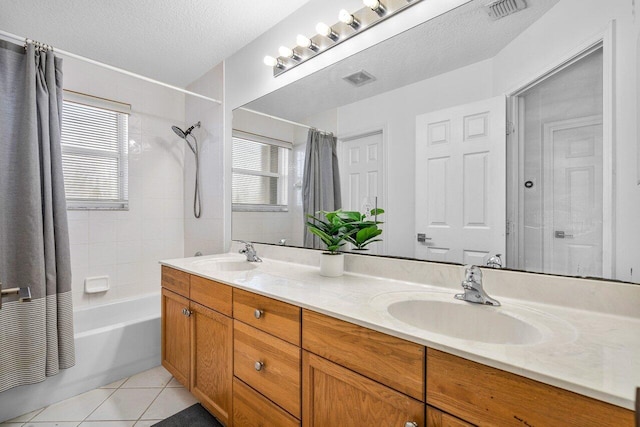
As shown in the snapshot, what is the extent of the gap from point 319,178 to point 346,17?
836 mm

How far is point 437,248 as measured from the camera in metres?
1.24

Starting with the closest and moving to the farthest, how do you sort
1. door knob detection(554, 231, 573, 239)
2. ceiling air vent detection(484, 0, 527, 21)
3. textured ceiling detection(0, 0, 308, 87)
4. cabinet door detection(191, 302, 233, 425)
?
door knob detection(554, 231, 573, 239), ceiling air vent detection(484, 0, 527, 21), cabinet door detection(191, 302, 233, 425), textured ceiling detection(0, 0, 308, 87)

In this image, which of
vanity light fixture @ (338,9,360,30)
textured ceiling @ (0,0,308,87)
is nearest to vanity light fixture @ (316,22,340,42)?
vanity light fixture @ (338,9,360,30)

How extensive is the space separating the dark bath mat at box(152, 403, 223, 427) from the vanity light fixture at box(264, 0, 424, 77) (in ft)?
6.91

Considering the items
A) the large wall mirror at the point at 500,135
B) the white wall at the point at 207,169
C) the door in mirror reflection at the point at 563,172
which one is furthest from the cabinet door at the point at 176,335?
the door in mirror reflection at the point at 563,172

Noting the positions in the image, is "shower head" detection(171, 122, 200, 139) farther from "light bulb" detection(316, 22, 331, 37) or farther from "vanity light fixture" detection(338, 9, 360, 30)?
"vanity light fixture" detection(338, 9, 360, 30)

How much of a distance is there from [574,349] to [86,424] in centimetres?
220

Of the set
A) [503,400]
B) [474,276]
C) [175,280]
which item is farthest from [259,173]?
[503,400]

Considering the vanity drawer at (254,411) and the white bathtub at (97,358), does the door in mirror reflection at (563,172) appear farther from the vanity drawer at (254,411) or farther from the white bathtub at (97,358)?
the white bathtub at (97,358)

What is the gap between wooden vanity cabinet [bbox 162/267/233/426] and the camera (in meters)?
1.37

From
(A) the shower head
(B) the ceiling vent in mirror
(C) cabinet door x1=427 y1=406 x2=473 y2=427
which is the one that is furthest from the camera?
(A) the shower head

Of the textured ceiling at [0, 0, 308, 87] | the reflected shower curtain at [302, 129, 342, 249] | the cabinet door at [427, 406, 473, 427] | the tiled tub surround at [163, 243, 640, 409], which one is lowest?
the cabinet door at [427, 406, 473, 427]

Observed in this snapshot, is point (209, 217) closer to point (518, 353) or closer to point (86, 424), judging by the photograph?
point (86, 424)

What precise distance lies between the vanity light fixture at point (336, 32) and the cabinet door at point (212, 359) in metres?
1.53
